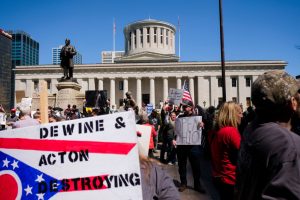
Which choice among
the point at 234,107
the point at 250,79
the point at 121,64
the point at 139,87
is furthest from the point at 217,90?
the point at 234,107

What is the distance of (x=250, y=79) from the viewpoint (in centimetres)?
6756

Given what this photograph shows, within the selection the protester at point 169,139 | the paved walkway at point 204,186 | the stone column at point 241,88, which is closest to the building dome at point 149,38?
the stone column at point 241,88

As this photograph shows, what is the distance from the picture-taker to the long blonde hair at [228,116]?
12.2 ft

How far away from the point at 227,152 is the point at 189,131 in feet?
10.2

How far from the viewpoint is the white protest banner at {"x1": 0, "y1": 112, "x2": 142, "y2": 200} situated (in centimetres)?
196

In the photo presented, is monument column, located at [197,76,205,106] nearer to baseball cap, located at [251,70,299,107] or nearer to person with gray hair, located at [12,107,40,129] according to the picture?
person with gray hair, located at [12,107,40,129]

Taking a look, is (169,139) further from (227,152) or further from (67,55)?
(67,55)

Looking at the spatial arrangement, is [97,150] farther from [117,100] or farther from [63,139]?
[117,100]

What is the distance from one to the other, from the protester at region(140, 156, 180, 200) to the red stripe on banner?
23 cm

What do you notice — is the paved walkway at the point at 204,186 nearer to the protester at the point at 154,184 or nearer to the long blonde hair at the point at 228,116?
the long blonde hair at the point at 228,116

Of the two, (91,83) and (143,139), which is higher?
(91,83)

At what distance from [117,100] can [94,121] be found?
7032cm

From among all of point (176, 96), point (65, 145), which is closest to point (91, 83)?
point (176, 96)

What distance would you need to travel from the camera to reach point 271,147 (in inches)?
60.9
